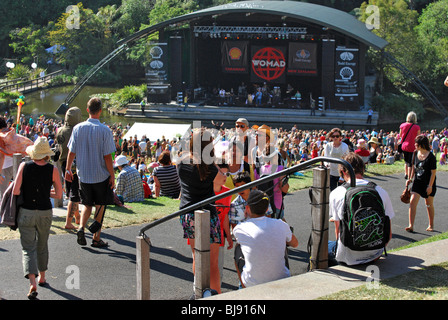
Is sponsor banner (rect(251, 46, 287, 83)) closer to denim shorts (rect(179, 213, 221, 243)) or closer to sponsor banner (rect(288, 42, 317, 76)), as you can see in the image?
sponsor banner (rect(288, 42, 317, 76))

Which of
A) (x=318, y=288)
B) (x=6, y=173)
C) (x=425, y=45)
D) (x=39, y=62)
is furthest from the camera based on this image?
(x=39, y=62)

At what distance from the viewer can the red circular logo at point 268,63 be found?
36031 millimetres

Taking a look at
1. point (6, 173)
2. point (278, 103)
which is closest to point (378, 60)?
point (278, 103)

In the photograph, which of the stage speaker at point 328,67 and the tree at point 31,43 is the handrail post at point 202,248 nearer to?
the stage speaker at point 328,67

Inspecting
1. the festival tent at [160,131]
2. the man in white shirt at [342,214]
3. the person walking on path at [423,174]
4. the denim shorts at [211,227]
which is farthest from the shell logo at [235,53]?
the denim shorts at [211,227]

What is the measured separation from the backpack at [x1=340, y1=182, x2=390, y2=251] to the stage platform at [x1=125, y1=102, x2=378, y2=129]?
27268 mm

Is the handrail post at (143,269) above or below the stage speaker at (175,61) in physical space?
below

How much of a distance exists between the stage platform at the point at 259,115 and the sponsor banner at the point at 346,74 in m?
0.97

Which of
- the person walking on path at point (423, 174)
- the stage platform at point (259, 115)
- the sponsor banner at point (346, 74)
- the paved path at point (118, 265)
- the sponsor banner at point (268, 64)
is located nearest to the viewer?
the paved path at point (118, 265)

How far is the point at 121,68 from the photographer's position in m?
50.3

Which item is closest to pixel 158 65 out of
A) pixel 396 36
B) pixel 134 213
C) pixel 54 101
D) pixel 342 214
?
pixel 54 101

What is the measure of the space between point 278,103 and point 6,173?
28.1m

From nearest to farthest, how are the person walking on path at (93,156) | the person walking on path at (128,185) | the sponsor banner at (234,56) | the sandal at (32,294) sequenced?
the sandal at (32,294), the person walking on path at (93,156), the person walking on path at (128,185), the sponsor banner at (234,56)
